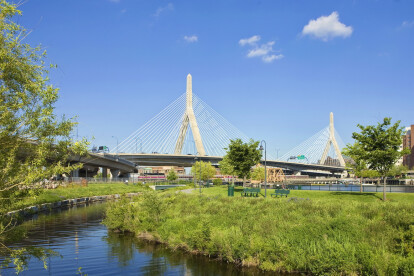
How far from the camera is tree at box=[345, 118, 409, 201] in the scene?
30.3 meters

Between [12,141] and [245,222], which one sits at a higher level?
[12,141]

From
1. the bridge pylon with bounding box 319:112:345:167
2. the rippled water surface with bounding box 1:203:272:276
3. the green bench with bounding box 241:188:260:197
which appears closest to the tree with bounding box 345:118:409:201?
the green bench with bounding box 241:188:260:197

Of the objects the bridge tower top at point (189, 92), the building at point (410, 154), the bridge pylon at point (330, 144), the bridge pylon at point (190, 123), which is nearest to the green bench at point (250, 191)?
the bridge pylon at point (190, 123)

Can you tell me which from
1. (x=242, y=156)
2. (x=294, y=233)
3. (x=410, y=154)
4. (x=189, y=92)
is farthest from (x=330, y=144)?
(x=294, y=233)

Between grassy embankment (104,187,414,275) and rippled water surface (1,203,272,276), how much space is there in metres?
0.86

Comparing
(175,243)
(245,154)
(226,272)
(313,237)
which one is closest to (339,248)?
(313,237)

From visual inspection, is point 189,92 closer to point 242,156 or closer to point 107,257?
point 242,156

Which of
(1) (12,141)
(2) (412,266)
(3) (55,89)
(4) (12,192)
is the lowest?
(2) (412,266)

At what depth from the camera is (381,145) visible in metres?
31.5

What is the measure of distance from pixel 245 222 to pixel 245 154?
25.2 m

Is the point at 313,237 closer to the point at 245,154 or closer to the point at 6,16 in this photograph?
the point at 6,16

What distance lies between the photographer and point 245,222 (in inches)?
799

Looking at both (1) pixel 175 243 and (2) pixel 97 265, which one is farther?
(1) pixel 175 243

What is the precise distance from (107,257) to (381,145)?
25.3 metres
